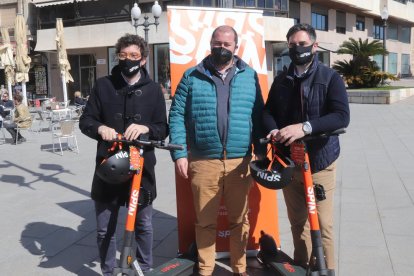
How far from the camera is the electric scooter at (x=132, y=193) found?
109 inches

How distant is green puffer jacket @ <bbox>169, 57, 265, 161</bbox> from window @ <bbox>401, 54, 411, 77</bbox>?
49.3 m

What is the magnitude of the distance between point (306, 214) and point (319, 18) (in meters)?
33.6

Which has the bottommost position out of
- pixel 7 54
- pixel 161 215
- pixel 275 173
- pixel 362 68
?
pixel 161 215

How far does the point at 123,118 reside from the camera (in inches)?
124

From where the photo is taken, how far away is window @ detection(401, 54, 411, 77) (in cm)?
4797

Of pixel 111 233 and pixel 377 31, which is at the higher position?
pixel 377 31

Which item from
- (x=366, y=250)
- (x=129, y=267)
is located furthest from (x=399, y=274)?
(x=129, y=267)

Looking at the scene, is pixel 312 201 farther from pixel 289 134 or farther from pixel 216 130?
pixel 216 130

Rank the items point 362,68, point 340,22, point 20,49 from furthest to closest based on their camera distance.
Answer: point 340,22
point 362,68
point 20,49

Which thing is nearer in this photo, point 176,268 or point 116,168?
point 116,168

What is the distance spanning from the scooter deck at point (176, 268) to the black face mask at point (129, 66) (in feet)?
4.72

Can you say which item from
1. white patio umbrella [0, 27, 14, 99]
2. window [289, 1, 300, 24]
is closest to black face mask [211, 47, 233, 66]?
white patio umbrella [0, 27, 14, 99]

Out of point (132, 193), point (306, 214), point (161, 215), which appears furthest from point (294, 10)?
point (132, 193)

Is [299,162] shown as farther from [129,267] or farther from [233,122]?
[129,267]
